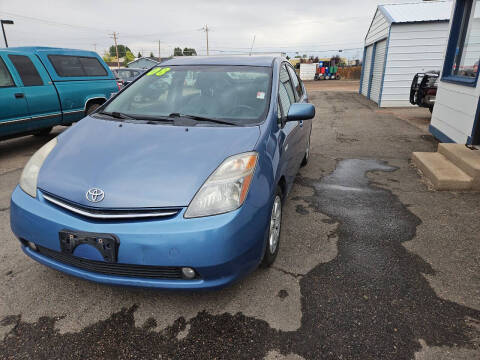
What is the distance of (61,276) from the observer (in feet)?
8.38

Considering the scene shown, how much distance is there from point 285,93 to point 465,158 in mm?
3134

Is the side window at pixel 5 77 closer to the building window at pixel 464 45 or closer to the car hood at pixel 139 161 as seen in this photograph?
the car hood at pixel 139 161

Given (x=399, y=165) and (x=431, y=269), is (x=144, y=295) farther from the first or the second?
(x=399, y=165)

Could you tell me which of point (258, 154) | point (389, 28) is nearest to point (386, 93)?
point (389, 28)

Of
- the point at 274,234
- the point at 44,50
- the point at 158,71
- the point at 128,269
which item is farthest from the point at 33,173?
the point at 44,50

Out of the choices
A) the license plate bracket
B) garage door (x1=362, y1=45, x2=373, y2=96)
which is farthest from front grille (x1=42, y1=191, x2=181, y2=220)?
garage door (x1=362, y1=45, x2=373, y2=96)

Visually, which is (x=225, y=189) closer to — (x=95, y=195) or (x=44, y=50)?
(x=95, y=195)

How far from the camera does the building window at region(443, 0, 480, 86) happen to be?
610cm

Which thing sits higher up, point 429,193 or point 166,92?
point 166,92

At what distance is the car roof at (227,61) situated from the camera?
333 cm

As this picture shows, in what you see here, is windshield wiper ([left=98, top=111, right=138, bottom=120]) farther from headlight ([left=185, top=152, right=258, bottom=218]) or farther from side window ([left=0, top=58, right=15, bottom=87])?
side window ([left=0, top=58, right=15, bottom=87])

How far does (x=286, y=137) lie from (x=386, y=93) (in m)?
12.4

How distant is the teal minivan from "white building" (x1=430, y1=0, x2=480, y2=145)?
7365 millimetres

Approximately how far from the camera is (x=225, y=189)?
78.1 inches
